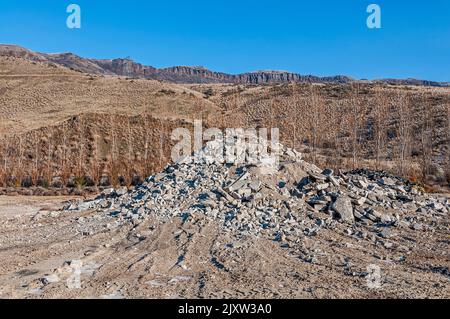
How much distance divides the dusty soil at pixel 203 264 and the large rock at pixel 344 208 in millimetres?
742

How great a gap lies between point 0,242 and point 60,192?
1156 centimetres

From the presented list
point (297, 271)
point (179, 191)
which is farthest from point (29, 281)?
point (179, 191)

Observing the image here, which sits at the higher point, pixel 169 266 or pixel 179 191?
pixel 179 191

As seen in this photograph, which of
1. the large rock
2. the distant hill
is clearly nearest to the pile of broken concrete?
the large rock

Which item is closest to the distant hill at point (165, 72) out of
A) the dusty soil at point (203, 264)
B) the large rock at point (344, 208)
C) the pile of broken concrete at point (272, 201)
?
the pile of broken concrete at point (272, 201)

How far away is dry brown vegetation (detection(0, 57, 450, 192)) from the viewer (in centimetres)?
2667

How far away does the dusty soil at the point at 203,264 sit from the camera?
21.5 feet

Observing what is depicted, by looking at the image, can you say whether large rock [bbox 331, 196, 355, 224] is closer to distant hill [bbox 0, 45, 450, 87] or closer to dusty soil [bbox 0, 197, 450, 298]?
dusty soil [bbox 0, 197, 450, 298]

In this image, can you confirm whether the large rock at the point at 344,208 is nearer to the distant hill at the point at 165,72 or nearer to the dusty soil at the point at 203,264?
the dusty soil at the point at 203,264

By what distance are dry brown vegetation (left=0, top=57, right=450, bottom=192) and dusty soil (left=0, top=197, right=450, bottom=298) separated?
43.0 feet
